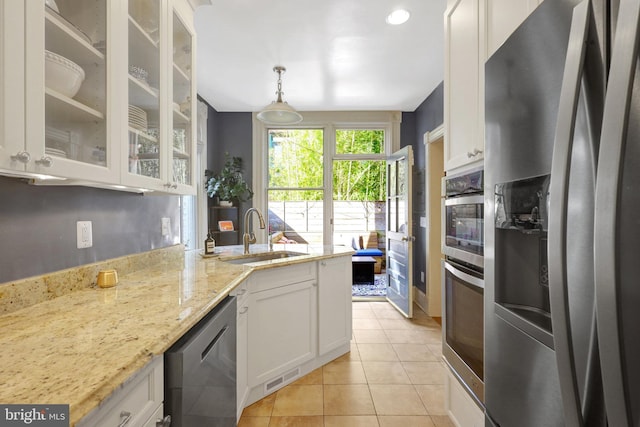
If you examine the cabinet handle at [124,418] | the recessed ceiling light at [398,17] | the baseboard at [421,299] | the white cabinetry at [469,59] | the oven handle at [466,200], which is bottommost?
the baseboard at [421,299]

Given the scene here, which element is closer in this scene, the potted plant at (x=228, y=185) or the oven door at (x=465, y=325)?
the oven door at (x=465, y=325)

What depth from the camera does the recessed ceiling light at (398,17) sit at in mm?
2191

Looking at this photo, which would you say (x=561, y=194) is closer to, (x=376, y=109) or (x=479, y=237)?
(x=479, y=237)

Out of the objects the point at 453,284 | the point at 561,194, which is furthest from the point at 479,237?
the point at 561,194

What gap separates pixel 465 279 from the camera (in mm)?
1314

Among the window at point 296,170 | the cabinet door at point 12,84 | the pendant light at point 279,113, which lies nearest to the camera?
the cabinet door at point 12,84

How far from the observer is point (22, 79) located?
0.76 meters

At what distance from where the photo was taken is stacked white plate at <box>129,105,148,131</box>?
1267mm

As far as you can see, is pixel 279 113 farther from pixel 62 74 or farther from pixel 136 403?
pixel 136 403

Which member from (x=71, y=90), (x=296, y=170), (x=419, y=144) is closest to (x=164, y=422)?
(x=71, y=90)

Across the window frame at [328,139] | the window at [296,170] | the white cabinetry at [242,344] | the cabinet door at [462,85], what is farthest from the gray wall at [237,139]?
the cabinet door at [462,85]

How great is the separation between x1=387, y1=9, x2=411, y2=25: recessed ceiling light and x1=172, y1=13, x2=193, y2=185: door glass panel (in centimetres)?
147

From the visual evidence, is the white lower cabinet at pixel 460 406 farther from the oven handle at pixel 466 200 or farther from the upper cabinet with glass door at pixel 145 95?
the upper cabinet with glass door at pixel 145 95

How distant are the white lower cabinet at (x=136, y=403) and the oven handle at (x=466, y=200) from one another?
1265mm
